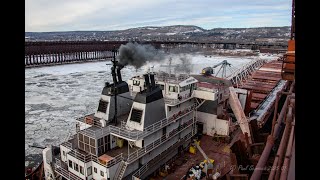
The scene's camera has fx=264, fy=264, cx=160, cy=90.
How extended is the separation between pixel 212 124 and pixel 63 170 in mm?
10775

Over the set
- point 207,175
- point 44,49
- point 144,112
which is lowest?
point 207,175

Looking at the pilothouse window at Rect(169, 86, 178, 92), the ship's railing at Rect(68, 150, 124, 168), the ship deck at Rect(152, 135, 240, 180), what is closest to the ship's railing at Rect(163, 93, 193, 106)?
the pilothouse window at Rect(169, 86, 178, 92)

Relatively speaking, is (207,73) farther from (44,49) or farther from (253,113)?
(44,49)

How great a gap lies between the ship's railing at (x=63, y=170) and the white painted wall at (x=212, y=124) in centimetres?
1016

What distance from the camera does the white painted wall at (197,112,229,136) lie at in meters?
19.2

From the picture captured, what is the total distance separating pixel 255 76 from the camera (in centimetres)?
3872

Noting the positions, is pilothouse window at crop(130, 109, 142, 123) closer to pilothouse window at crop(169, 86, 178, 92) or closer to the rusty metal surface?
pilothouse window at crop(169, 86, 178, 92)

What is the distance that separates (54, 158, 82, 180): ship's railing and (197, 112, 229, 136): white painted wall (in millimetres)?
10163

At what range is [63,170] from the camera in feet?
46.3

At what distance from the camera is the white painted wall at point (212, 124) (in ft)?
62.9

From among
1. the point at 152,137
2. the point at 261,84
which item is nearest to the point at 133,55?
the point at 152,137

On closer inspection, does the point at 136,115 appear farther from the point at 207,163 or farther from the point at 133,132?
the point at 207,163
